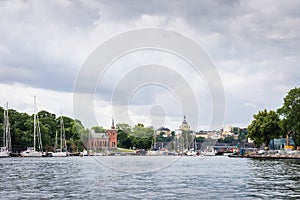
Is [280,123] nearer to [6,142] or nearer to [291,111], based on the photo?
[291,111]

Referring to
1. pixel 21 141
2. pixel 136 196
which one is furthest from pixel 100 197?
pixel 21 141

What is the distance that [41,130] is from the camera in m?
158

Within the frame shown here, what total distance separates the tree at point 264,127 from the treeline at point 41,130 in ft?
230

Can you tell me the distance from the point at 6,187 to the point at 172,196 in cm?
1550

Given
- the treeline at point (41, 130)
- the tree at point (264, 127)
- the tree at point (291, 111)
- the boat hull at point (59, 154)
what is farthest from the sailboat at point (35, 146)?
the tree at point (291, 111)

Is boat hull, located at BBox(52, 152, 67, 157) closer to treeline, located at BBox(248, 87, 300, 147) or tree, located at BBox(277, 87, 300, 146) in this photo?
treeline, located at BBox(248, 87, 300, 147)

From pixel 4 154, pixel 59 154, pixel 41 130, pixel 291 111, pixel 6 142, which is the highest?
pixel 291 111

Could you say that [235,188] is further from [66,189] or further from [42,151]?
[42,151]

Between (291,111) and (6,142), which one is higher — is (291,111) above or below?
above

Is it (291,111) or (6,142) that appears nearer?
(291,111)

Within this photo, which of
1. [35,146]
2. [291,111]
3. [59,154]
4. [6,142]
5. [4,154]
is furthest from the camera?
[59,154]

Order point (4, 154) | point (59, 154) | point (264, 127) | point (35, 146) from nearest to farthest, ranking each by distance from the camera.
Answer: point (264, 127), point (4, 154), point (35, 146), point (59, 154)

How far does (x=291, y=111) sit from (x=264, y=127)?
18903mm

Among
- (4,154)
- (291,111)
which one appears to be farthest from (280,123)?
(4,154)
